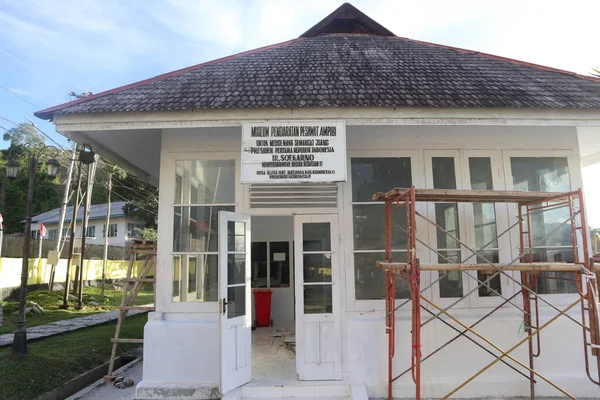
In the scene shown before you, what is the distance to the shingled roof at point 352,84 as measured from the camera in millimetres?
5324

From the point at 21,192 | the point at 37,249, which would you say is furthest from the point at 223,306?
the point at 21,192

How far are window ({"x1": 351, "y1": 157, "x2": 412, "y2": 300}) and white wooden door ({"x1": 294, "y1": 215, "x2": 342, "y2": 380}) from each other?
356 millimetres

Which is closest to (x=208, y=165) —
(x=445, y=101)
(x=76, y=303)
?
(x=445, y=101)

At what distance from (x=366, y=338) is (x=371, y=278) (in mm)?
838

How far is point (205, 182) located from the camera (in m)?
5.95

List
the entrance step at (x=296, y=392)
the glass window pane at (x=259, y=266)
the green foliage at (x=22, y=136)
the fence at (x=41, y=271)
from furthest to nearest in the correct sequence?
1. the green foliage at (x=22, y=136)
2. the fence at (x=41, y=271)
3. the glass window pane at (x=259, y=266)
4. the entrance step at (x=296, y=392)

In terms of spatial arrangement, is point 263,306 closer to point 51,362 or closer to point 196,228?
point 196,228

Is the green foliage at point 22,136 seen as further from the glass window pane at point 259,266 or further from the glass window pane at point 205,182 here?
the glass window pane at point 205,182

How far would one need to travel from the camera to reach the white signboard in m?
5.21

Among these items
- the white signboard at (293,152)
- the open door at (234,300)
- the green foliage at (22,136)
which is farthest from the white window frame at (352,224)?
the green foliage at (22,136)

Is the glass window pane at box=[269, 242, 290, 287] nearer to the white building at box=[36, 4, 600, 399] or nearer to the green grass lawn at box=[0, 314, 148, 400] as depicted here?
the green grass lawn at box=[0, 314, 148, 400]

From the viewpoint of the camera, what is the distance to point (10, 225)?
110 ft

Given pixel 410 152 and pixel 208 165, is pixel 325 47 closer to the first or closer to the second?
pixel 410 152

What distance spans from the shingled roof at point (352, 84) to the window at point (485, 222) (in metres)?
1.13
